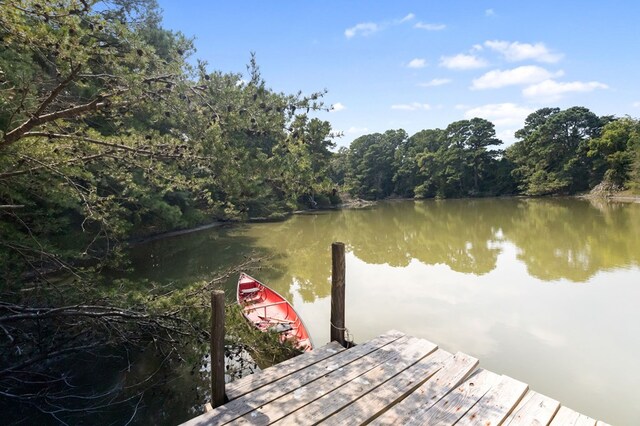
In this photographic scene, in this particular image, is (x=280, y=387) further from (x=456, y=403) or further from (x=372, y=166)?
(x=372, y=166)

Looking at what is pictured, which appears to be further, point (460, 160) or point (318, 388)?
point (460, 160)

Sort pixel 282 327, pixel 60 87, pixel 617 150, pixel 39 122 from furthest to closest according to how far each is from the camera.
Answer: pixel 617 150, pixel 282 327, pixel 39 122, pixel 60 87

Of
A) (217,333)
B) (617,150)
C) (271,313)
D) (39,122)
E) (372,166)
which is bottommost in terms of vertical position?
(271,313)

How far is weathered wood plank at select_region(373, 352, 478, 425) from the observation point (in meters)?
1.94

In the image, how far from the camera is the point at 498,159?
108 feet

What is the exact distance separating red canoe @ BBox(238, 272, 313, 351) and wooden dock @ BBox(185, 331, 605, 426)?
171 centimetres

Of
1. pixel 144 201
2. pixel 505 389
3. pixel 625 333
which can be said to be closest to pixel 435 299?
pixel 625 333

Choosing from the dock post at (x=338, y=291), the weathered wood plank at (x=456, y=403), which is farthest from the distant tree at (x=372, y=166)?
the weathered wood plank at (x=456, y=403)

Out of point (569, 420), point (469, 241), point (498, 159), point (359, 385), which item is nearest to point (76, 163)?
point (359, 385)

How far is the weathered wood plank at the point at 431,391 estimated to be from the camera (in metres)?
1.94

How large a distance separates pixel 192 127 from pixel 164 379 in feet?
13.2

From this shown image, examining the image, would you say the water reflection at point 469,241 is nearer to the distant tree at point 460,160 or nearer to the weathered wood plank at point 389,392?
the weathered wood plank at point 389,392

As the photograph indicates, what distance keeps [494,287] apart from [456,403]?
5827 millimetres

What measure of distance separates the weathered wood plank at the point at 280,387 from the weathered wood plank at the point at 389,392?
14.7 inches
